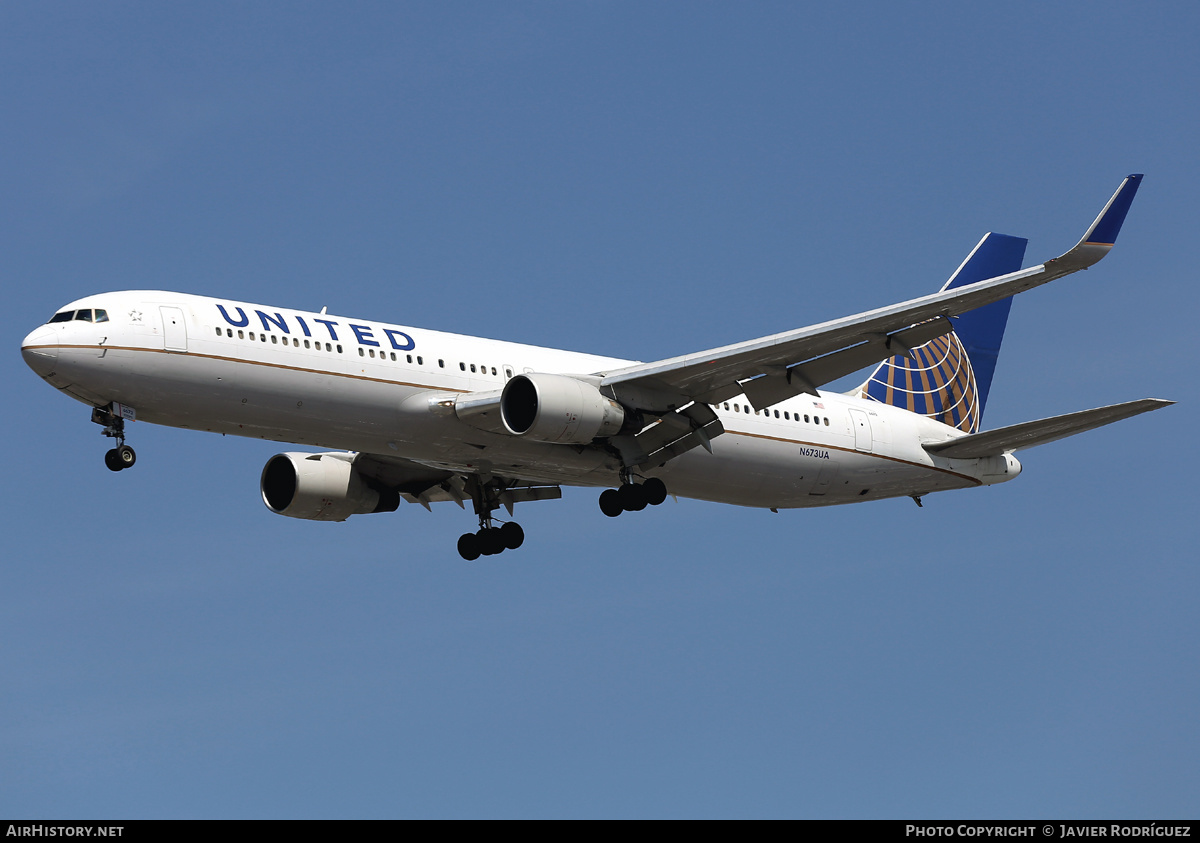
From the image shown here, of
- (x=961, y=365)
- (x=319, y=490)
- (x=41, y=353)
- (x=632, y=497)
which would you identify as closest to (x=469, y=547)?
(x=319, y=490)

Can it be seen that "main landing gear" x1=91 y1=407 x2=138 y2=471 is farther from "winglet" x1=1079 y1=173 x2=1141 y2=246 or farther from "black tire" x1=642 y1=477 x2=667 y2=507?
"winglet" x1=1079 y1=173 x2=1141 y2=246

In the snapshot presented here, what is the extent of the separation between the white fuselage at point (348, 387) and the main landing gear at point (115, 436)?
0.29m

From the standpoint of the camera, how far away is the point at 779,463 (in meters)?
38.6

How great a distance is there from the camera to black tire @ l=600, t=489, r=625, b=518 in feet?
121

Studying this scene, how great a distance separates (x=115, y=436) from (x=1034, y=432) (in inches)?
870

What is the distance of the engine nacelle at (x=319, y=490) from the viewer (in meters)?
39.3

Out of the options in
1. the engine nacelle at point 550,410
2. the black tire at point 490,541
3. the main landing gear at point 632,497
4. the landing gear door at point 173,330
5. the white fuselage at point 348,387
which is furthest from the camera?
the black tire at point 490,541

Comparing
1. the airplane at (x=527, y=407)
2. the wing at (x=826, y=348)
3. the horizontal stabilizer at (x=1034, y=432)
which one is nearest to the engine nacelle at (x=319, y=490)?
the airplane at (x=527, y=407)

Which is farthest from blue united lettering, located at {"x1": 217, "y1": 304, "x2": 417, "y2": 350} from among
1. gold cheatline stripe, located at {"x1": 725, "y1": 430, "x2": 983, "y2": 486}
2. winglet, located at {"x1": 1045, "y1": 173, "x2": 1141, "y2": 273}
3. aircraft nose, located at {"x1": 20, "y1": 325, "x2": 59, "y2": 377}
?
winglet, located at {"x1": 1045, "y1": 173, "x2": 1141, "y2": 273}

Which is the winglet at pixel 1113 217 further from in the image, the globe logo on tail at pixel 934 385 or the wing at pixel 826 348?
the globe logo on tail at pixel 934 385

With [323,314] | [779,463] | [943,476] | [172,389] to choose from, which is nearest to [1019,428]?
[943,476]

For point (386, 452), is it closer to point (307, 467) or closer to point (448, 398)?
point (448, 398)

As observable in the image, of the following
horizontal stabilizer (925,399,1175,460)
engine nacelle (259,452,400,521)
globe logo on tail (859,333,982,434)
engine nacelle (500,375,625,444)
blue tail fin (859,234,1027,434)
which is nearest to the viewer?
engine nacelle (500,375,625,444)
